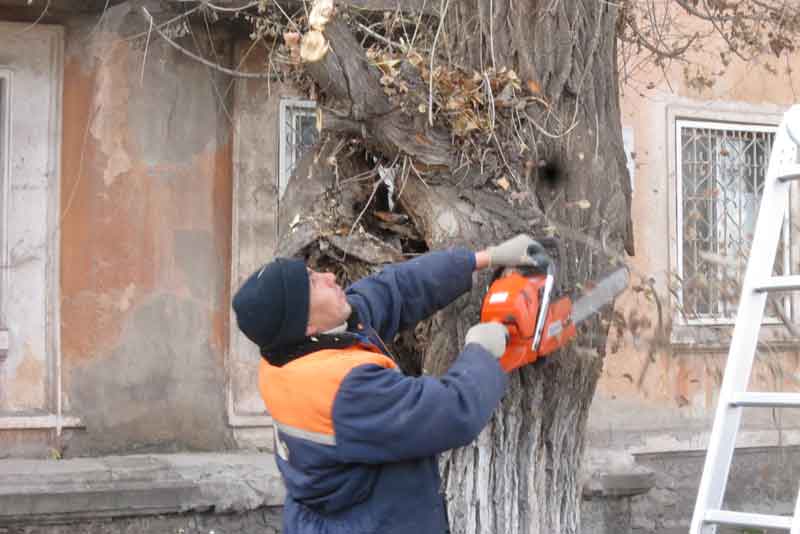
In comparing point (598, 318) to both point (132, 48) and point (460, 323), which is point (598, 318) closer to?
point (460, 323)

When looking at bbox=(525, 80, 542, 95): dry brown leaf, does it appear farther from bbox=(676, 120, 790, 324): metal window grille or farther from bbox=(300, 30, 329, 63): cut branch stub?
bbox=(676, 120, 790, 324): metal window grille

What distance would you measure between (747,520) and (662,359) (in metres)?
5.54

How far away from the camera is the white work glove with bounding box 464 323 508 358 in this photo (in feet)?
10.7

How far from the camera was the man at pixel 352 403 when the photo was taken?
3150 mm

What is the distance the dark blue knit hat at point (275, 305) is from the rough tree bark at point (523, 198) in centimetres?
67

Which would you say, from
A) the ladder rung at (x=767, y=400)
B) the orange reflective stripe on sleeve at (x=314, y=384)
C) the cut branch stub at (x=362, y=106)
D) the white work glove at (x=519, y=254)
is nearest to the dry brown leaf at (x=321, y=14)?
the cut branch stub at (x=362, y=106)

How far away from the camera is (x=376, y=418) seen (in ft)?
10.3

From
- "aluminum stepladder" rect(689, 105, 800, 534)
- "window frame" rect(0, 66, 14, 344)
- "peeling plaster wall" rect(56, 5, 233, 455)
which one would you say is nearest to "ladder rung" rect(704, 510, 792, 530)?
"aluminum stepladder" rect(689, 105, 800, 534)

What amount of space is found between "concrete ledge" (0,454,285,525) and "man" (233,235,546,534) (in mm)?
3385

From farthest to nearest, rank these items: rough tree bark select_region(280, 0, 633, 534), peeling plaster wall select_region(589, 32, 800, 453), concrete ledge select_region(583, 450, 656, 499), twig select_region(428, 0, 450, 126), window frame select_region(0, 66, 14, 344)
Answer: peeling plaster wall select_region(589, 32, 800, 453), concrete ledge select_region(583, 450, 656, 499), window frame select_region(0, 66, 14, 344), rough tree bark select_region(280, 0, 633, 534), twig select_region(428, 0, 450, 126)

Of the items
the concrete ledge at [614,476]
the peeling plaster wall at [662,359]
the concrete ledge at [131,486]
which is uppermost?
the peeling plaster wall at [662,359]

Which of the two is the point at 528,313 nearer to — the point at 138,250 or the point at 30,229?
the point at 138,250

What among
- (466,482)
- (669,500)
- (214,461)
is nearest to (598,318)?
(466,482)

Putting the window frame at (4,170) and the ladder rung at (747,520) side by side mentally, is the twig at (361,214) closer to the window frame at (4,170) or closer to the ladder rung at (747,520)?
the ladder rung at (747,520)
